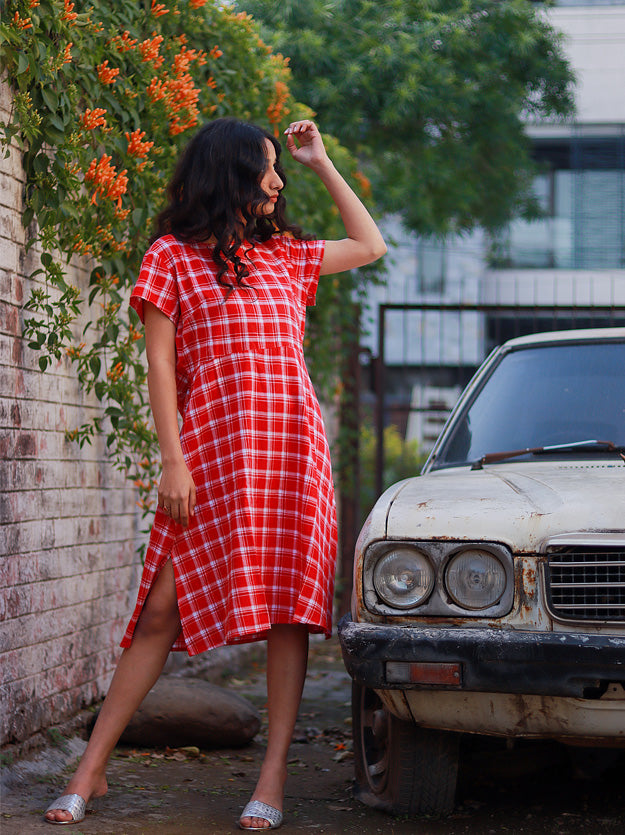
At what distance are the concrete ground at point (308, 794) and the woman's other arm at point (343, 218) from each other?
1.74m

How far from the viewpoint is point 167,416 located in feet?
10.4

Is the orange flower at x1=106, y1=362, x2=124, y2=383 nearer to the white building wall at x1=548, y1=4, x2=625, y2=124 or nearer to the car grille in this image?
the car grille

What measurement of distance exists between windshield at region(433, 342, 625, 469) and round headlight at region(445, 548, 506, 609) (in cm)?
110

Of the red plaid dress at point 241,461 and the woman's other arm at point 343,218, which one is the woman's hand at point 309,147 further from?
the red plaid dress at point 241,461

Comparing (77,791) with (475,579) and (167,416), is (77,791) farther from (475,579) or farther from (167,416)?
→ (475,579)

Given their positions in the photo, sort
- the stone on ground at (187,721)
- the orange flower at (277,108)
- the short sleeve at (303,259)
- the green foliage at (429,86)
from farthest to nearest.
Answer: the green foliage at (429,86)
the orange flower at (277,108)
the stone on ground at (187,721)
the short sleeve at (303,259)

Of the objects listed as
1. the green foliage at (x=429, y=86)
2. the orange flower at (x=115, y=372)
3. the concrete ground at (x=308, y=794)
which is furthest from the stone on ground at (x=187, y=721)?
the green foliage at (x=429, y=86)

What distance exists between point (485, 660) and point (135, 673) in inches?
42.4

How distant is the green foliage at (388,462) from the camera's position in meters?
11.2

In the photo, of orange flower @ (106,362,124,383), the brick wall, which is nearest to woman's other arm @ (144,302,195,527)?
the brick wall

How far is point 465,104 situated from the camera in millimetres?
11422

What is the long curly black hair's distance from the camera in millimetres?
3289

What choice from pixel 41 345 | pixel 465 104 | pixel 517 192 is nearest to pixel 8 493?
pixel 41 345

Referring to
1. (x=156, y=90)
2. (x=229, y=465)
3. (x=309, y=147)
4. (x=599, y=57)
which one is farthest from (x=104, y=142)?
(x=599, y=57)
